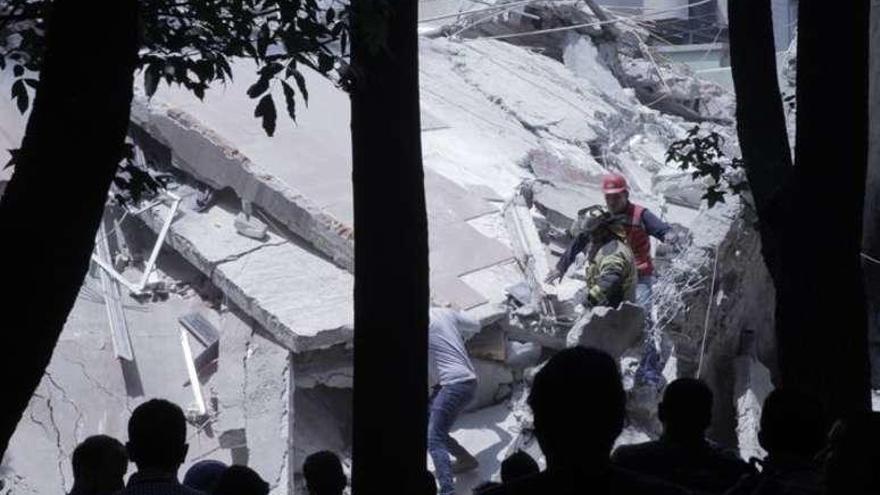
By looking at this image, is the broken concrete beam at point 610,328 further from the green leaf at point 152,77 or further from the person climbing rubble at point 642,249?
the green leaf at point 152,77

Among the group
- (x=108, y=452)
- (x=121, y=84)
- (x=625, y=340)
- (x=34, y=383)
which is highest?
(x=121, y=84)

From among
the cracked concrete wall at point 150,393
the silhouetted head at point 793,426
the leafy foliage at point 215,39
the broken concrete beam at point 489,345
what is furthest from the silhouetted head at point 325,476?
the broken concrete beam at point 489,345

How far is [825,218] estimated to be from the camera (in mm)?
5613

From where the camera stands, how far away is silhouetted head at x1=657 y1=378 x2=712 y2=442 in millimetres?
4148

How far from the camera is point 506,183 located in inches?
479

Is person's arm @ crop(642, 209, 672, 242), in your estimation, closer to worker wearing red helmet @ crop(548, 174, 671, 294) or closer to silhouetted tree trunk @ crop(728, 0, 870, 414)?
worker wearing red helmet @ crop(548, 174, 671, 294)

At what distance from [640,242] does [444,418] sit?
191 centimetres

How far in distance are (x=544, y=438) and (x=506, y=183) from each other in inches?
373

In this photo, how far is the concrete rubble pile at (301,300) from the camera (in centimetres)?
920

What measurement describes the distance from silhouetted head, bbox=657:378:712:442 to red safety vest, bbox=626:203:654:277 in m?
5.65

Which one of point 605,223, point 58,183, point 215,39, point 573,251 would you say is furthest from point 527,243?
point 58,183

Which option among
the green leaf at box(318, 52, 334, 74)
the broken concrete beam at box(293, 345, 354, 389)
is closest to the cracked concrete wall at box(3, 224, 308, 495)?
the broken concrete beam at box(293, 345, 354, 389)

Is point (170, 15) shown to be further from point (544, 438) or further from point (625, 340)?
point (625, 340)

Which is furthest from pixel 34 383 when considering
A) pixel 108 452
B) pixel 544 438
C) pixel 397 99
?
pixel 397 99
